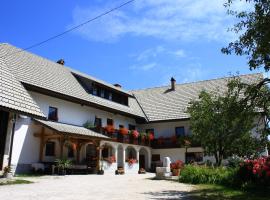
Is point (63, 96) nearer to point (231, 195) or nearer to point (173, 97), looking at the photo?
point (231, 195)

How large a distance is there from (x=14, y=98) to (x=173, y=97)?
23.1 meters

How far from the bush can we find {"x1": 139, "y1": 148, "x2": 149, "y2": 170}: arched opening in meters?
15.7

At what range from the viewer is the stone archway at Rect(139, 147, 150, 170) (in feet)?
112

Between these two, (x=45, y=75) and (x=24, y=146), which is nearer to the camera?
(x=24, y=146)

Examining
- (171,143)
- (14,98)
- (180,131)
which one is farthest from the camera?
(180,131)

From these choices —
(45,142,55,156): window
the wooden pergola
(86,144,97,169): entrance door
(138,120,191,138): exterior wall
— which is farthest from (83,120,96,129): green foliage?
(138,120,191,138): exterior wall

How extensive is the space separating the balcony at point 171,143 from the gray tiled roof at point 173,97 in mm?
1998

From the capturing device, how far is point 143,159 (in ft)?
115

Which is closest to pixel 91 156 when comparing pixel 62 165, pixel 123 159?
pixel 123 159

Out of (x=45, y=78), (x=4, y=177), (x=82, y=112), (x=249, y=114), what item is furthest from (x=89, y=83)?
(x=249, y=114)

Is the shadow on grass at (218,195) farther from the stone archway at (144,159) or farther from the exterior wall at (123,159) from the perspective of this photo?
the stone archway at (144,159)

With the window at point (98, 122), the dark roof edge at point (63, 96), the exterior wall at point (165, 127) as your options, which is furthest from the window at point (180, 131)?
the window at point (98, 122)

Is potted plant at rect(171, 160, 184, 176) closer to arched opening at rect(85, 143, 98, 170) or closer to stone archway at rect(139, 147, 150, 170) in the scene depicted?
arched opening at rect(85, 143, 98, 170)

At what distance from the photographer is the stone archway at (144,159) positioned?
34.2 metres
